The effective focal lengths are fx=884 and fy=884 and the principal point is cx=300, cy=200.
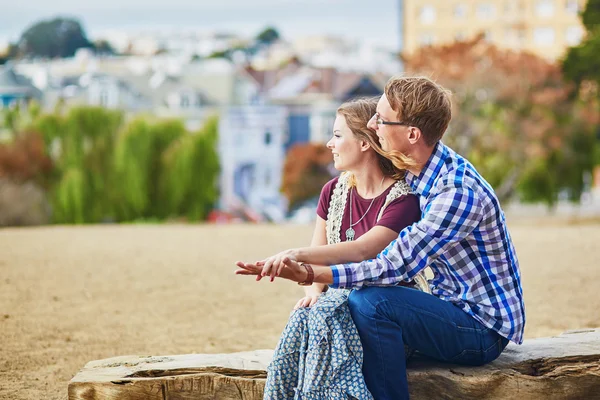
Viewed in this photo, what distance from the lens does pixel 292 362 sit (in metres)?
3.24

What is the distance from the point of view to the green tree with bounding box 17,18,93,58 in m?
105

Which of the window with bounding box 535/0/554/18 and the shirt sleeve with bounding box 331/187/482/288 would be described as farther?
the window with bounding box 535/0/554/18

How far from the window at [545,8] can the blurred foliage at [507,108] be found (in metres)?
47.7

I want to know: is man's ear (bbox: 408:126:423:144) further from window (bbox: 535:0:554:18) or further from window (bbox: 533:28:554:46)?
window (bbox: 533:28:554:46)

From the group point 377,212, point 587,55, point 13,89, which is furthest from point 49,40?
point 377,212

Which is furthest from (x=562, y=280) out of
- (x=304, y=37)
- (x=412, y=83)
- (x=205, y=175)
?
(x=304, y=37)

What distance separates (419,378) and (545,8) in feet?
236

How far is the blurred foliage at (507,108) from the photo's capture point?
2341 centimetres

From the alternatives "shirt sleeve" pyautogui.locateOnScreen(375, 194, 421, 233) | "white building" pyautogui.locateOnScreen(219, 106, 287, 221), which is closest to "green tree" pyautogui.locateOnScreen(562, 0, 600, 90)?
"shirt sleeve" pyautogui.locateOnScreen(375, 194, 421, 233)

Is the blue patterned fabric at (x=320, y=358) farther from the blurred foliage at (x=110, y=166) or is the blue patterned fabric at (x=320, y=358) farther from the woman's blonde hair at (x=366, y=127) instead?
the blurred foliage at (x=110, y=166)

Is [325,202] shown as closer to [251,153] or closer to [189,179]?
[189,179]

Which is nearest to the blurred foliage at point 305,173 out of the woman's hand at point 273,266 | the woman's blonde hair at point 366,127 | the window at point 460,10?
the window at point 460,10

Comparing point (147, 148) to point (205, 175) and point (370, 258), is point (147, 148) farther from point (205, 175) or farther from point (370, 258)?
point (370, 258)

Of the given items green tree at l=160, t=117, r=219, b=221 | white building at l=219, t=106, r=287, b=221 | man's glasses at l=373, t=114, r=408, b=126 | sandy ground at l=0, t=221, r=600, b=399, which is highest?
man's glasses at l=373, t=114, r=408, b=126
